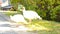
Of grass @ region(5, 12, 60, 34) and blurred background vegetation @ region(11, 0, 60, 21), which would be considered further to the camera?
blurred background vegetation @ region(11, 0, 60, 21)

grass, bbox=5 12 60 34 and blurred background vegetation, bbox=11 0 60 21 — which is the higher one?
blurred background vegetation, bbox=11 0 60 21

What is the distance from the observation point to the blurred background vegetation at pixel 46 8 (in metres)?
11.3

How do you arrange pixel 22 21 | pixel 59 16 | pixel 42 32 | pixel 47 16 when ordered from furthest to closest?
pixel 47 16
pixel 59 16
pixel 22 21
pixel 42 32

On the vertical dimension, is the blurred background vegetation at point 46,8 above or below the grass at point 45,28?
above

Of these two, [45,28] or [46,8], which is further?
[46,8]

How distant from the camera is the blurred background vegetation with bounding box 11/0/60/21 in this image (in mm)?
11297

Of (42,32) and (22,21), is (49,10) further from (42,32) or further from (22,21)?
(42,32)

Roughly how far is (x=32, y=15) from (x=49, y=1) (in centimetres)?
151

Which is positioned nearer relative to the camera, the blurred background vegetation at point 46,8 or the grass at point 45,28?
the grass at point 45,28

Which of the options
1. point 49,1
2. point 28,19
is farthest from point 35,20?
point 49,1

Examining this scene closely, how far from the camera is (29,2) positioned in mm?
12484

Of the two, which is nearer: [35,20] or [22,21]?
[22,21]

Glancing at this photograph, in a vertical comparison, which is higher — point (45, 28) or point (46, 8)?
point (46, 8)

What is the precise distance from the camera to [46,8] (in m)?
12.0
